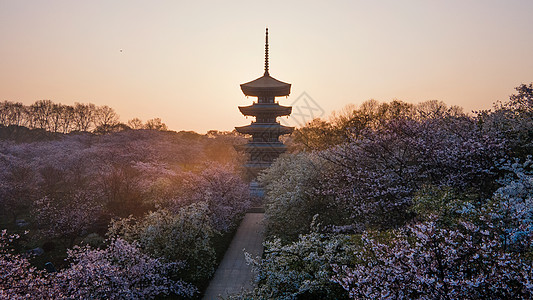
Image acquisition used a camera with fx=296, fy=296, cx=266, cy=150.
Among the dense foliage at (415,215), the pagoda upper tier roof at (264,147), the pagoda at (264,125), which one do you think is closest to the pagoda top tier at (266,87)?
the pagoda at (264,125)

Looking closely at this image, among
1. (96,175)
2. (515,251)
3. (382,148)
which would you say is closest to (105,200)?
(96,175)

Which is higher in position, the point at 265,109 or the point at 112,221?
the point at 265,109

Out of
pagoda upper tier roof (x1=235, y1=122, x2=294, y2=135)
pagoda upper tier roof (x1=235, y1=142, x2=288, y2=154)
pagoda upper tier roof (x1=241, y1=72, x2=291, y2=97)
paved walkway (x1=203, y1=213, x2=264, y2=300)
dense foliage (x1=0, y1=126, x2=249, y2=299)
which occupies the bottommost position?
paved walkway (x1=203, y1=213, x2=264, y2=300)

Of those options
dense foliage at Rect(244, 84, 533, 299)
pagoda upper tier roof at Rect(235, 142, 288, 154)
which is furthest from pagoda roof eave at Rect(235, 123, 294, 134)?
dense foliage at Rect(244, 84, 533, 299)

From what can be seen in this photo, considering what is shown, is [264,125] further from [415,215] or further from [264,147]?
[415,215]

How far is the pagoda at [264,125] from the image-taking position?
35.7m

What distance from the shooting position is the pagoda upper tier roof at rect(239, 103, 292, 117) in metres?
35.8

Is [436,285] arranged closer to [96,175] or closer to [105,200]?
[105,200]

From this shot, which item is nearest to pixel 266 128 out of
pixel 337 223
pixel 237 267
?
pixel 237 267

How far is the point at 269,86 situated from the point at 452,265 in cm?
3204

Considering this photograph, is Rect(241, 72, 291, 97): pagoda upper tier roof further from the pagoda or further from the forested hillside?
the forested hillside

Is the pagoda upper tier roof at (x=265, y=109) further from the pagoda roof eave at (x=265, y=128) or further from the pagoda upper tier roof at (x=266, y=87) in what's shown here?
the pagoda roof eave at (x=265, y=128)

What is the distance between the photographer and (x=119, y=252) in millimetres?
10555

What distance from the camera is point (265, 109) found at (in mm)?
36000
